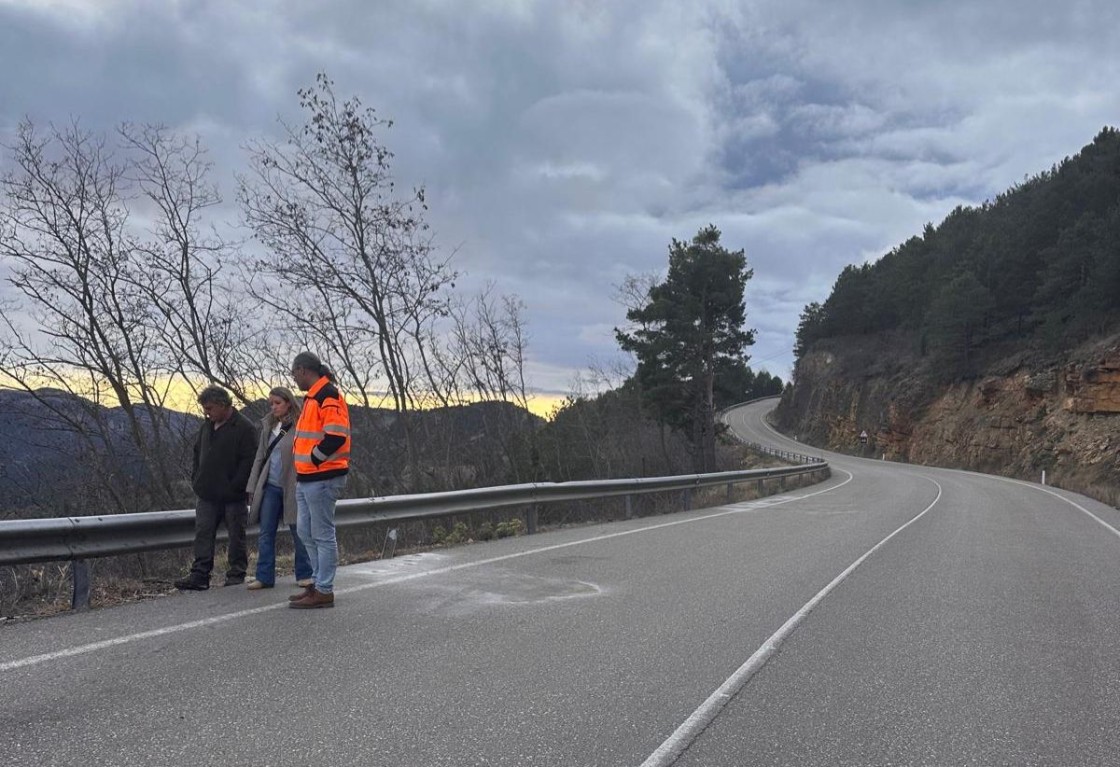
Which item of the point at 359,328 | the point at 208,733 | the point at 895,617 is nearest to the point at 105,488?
the point at 359,328

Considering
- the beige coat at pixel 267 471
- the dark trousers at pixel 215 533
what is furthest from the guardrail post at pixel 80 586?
the beige coat at pixel 267 471

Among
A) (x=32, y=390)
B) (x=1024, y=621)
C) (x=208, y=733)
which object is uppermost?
(x=32, y=390)

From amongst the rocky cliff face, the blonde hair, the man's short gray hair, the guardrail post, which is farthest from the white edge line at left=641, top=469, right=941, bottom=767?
the rocky cliff face

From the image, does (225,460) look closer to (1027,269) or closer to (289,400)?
(289,400)

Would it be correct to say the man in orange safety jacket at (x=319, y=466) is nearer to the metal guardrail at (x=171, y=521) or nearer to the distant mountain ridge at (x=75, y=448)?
the metal guardrail at (x=171, y=521)

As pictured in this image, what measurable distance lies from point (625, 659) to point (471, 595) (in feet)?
6.87

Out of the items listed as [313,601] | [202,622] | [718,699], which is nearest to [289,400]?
[313,601]

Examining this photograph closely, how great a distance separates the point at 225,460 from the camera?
6.77 m

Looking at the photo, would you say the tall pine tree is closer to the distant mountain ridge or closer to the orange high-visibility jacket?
the distant mountain ridge

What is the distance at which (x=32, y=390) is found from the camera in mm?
12797

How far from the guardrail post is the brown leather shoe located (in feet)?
5.06

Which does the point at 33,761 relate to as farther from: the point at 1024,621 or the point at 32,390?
the point at 32,390

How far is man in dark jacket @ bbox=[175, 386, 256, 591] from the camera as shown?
665 cm

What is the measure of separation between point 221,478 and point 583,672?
3.86 m
